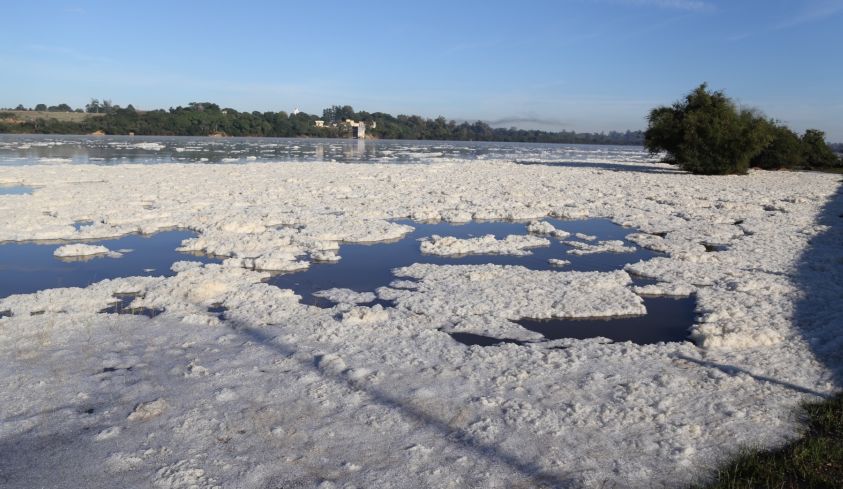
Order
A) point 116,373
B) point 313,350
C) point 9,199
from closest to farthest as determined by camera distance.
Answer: point 116,373, point 313,350, point 9,199

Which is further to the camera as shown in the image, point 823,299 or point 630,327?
point 823,299

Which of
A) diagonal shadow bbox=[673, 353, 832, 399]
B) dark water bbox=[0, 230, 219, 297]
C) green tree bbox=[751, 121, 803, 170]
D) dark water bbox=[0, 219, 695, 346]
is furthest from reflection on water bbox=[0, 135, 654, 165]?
diagonal shadow bbox=[673, 353, 832, 399]

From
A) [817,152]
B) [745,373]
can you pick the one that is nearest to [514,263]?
[745,373]

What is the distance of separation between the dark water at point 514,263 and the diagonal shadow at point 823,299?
123 cm

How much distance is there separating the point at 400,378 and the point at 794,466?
295 centimetres

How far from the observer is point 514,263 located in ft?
33.2

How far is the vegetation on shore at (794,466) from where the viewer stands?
142 inches

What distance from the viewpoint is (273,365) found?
17.8 feet

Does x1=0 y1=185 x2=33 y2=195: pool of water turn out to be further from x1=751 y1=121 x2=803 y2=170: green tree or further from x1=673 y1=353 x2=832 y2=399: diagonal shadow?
x1=751 y1=121 x2=803 y2=170: green tree

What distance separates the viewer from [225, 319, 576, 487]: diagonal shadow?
3.76 meters

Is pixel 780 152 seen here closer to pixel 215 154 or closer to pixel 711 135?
pixel 711 135

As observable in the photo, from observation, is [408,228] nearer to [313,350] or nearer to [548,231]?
[548,231]

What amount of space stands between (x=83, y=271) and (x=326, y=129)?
165166mm

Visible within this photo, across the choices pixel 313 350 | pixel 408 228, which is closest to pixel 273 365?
pixel 313 350
